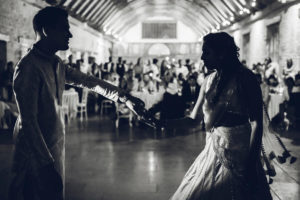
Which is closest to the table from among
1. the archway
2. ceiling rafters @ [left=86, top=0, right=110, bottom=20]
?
ceiling rafters @ [left=86, top=0, right=110, bottom=20]

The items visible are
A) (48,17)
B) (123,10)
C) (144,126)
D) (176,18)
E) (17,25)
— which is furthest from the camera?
(176,18)

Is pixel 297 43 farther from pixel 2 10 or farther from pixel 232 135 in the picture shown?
pixel 232 135

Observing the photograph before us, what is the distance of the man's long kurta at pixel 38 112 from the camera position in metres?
1.68

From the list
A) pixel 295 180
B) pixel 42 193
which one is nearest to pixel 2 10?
pixel 295 180

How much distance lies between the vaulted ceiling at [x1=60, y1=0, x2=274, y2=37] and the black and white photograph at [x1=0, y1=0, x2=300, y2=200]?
283 cm

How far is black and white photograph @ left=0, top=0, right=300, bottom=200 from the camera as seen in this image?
1.78 metres

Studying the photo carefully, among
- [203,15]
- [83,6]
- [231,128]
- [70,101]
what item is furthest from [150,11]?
[231,128]

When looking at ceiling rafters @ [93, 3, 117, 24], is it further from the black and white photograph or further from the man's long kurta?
the man's long kurta

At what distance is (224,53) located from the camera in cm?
195

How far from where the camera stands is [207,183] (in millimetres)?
2020

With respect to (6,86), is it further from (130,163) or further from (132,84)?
(130,163)

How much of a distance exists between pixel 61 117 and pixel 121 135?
5363mm

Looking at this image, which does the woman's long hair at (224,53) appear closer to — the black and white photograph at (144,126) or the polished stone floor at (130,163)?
the black and white photograph at (144,126)

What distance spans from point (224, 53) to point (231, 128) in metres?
0.40
